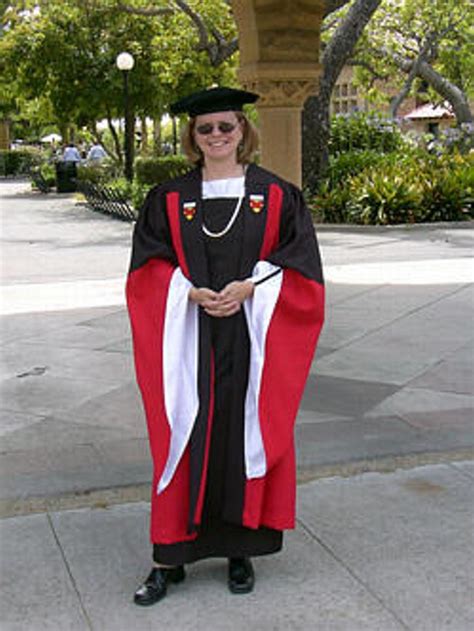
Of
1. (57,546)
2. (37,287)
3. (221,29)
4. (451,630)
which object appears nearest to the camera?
(451,630)

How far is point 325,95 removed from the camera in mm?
18672

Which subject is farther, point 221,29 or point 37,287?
point 221,29

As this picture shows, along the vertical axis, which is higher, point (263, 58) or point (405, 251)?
point (263, 58)

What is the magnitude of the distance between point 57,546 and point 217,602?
0.85 m

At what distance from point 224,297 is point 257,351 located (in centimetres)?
24

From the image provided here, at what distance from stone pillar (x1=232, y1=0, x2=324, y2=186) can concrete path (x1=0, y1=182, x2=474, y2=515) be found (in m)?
2.03

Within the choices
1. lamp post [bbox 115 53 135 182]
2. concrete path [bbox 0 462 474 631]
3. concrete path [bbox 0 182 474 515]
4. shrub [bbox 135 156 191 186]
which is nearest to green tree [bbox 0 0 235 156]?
lamp post [bbox 115 53 135 182]

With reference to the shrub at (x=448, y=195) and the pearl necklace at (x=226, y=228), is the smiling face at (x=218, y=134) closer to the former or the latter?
the pearl necklace at (x=226, y=228)

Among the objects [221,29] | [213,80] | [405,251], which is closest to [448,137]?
[221,29]

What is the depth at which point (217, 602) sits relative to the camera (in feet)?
11.4

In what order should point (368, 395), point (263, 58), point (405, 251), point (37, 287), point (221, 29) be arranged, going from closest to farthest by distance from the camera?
point (368, 395)
point (263, 58)
point (37, 287)
point (405, 251)
point (221, 29)

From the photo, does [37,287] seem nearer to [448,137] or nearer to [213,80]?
[448,137]

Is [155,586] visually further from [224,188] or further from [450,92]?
[450,92]

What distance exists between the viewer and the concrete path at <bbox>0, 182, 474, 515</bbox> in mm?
4977
